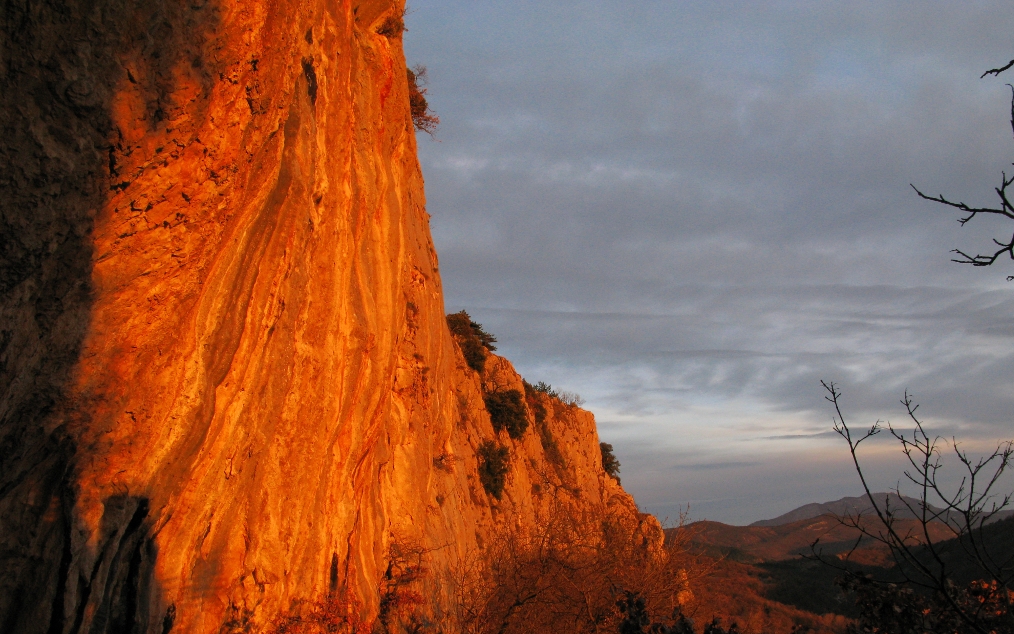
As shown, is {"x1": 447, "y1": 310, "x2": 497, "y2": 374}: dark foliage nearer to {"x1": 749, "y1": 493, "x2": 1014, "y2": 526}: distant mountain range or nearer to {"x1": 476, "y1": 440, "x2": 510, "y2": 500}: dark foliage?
{"x1": 476, "y1": 440, "x2": 510, "y2": 500}: dark foliage

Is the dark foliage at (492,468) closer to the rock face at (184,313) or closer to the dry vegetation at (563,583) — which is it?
the dry vegetation at (563,583)

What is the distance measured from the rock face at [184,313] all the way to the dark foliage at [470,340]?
644 inches

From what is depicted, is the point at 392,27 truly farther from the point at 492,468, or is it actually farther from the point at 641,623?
the point at 492,468

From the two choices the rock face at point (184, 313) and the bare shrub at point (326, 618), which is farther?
the bare shrub at point (326, 618)

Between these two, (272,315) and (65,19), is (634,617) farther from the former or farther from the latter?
(65,19)

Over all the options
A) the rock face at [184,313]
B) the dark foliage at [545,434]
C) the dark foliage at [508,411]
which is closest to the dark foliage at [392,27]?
the rock face at [184,313]

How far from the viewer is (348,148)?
10.6m

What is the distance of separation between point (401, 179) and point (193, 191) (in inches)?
276

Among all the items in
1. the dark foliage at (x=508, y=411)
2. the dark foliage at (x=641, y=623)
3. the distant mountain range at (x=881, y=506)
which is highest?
the dark foliage at (x=508, y=411)

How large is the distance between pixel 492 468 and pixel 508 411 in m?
4.26

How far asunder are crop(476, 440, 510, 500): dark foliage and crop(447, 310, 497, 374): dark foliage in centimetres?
351

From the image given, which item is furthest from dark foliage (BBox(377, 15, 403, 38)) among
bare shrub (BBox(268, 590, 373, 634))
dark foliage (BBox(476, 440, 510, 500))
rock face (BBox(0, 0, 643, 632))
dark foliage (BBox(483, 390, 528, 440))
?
dark foliage (BBox(483, 390, 528, 440))

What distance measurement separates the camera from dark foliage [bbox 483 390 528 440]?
28781 mm

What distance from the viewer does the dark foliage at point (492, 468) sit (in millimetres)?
25016
